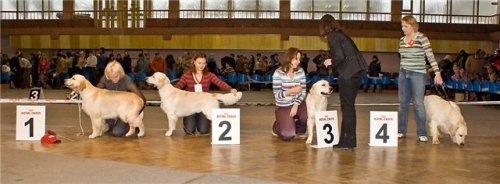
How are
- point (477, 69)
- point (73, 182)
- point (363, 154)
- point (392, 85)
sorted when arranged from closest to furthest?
point (73, 182)
point (363, 154)
point (477, 69)
point (392, 85)

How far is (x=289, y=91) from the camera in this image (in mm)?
6668

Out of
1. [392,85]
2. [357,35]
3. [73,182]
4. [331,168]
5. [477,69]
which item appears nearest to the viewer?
[73,182]

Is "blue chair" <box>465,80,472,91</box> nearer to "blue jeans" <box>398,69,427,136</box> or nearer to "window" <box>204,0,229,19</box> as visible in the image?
"blue jeans" <box>398,69,427,136</box>

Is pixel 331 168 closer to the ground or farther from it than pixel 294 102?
closer to the ground

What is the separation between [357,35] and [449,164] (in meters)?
18.1

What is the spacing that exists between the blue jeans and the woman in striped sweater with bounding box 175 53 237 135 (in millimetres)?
2019

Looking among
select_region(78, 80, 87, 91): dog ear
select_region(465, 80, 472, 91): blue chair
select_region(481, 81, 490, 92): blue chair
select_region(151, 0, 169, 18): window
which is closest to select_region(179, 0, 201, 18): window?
select_region(151, 0, 169, 18): window

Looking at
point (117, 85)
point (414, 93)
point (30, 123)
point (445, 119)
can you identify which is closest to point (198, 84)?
point (117, 85)

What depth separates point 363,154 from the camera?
5.88 metres

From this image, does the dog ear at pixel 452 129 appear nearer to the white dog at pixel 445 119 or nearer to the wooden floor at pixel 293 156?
the white dog at pixel 445 119

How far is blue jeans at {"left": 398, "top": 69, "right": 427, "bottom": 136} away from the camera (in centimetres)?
676

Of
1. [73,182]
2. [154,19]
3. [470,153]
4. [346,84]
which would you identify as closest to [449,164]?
[470,153]

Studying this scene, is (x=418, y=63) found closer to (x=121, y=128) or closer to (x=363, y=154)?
(x=363, y=154)

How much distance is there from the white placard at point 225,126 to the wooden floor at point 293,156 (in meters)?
0.16
